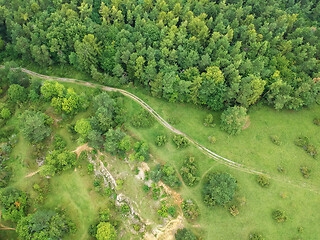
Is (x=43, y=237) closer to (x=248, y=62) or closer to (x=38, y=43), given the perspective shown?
(x=38, y=43)

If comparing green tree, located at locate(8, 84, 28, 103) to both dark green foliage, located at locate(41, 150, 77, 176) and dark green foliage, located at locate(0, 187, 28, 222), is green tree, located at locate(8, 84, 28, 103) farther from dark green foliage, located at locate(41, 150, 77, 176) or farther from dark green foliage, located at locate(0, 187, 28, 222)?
dark green foliage, located at locate(0, 187, 28, 222)

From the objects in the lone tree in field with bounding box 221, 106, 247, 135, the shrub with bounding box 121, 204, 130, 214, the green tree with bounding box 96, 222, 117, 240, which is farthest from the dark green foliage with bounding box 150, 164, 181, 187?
the lone tree in field with bounding box 221, 106, 247, 135

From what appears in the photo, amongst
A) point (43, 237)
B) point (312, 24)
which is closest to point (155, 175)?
point (43, 237)

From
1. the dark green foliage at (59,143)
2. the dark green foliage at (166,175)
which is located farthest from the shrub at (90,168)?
the dark green foliage at (166,175)

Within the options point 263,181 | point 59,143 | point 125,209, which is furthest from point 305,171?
point 59,143

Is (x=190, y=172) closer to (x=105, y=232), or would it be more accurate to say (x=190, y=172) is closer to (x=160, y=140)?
(x=160, y=140)

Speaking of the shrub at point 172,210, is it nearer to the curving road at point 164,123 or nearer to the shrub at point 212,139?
the curving road at point 164,123
